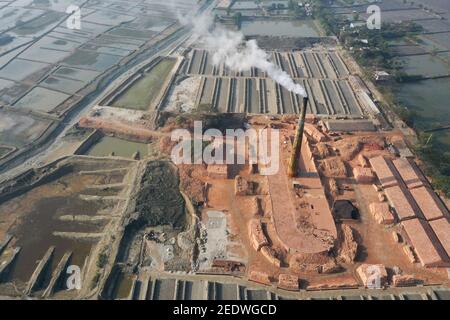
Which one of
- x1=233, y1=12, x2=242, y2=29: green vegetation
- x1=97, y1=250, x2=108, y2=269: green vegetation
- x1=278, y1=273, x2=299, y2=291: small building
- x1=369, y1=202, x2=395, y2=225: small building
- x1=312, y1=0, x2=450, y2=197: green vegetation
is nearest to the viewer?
x1=278, y1=273, x2=299, y2=291: small building

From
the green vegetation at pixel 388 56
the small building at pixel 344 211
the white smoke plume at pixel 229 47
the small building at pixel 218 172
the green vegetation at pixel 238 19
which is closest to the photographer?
the small building at pixel 344 211

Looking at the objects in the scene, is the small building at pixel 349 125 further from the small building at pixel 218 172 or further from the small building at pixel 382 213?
the small building at pixel 218 172

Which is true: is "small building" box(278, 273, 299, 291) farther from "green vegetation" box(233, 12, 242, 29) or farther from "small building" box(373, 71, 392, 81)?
"green vegetation" box(233, 12, 242, 29)

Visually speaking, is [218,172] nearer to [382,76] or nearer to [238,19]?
[382,76]

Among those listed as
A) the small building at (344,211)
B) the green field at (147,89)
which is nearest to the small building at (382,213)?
the small building at (344,211)

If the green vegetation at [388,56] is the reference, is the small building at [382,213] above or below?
below

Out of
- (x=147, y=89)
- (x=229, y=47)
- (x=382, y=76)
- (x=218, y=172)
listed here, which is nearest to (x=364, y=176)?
(x=218, y=172)

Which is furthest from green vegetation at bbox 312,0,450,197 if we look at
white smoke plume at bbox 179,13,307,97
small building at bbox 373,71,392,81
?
white smoke plume at bbox 179,13,307,97
